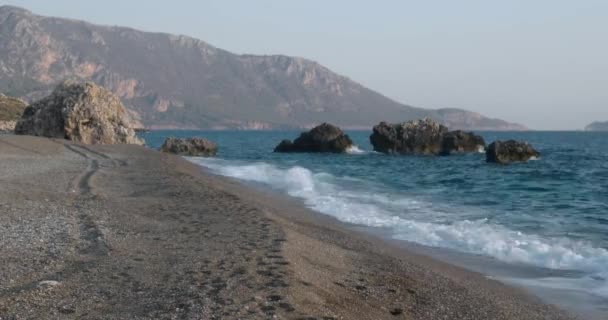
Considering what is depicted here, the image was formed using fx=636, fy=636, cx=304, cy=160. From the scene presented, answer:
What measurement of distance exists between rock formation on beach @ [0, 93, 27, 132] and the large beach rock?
4415cm

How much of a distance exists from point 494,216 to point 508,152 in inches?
1241

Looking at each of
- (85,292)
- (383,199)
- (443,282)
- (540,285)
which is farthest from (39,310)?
(383,199)

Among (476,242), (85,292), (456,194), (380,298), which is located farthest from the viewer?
(456,194)

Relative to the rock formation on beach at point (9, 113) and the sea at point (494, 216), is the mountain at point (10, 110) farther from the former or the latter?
the sea at point (494, 216)

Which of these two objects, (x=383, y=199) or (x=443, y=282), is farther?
(x=383, y=199)

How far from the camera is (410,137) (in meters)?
64.4

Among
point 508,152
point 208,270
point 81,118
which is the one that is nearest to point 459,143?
point 508,152

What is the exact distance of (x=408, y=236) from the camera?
49.9 ft

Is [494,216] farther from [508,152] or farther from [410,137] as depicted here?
[410,137]

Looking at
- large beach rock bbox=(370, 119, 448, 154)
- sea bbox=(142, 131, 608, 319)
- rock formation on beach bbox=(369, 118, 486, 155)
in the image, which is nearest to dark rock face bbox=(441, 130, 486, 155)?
rock formation on beach bbox=(369, 118, 486, 155)

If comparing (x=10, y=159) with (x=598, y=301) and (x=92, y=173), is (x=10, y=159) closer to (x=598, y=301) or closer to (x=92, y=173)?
(x=92, y=173)

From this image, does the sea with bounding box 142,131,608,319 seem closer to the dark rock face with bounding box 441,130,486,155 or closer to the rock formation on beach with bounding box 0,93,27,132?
the dark rock face with bounding box 441,130,486,155

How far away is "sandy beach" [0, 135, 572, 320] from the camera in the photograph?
7.12m

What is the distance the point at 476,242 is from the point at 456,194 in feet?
40.7
